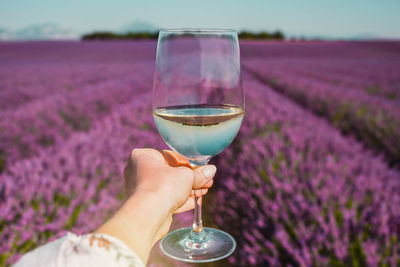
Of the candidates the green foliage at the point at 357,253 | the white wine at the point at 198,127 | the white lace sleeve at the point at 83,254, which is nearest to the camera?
the white lace sleeve at the point at 83,254

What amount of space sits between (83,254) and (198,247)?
0.72 metres

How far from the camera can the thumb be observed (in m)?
1.17

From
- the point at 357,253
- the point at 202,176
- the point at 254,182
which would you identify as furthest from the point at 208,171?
the point at 254,182

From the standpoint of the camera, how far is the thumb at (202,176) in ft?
3.85

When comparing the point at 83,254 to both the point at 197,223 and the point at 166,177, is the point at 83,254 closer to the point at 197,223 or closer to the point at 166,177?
the point at 166,177

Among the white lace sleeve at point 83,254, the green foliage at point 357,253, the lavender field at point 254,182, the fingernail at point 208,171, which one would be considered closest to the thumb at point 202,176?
the fingernail at point 208,171

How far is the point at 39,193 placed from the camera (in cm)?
196

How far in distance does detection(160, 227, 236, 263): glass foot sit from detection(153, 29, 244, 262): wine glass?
0.02 m

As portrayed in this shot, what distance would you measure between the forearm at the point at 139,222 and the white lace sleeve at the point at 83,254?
0.11 feet

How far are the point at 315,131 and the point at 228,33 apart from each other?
2.49 m

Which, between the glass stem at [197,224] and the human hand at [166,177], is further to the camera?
the glass stem at [197,224]

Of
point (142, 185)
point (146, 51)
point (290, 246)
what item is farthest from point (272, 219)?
point (146, 51)

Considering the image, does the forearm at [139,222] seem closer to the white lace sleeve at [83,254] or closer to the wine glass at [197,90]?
the white lace sleeve at [83,254]

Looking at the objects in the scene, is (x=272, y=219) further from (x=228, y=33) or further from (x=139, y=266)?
(x=139, y=266)
